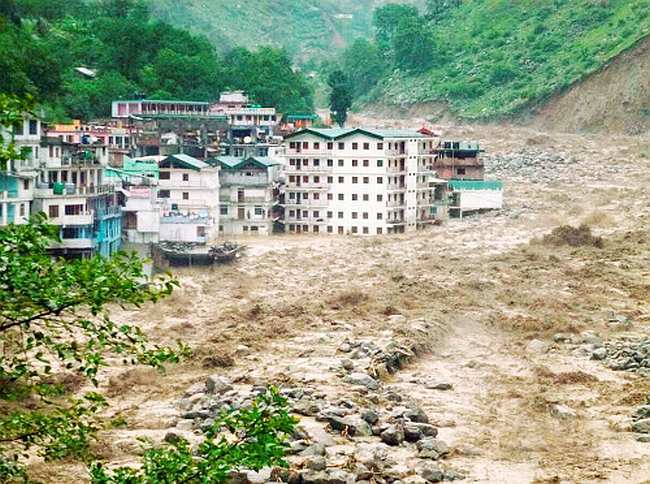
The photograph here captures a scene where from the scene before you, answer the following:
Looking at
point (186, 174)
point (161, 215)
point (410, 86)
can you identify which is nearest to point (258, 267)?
point (161, 215)

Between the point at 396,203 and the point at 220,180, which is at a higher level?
the point at 220,180

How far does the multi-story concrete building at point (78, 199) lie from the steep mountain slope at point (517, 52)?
63053 mm

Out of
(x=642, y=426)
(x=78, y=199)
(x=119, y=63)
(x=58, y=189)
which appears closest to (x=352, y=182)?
(x=78, y=199)

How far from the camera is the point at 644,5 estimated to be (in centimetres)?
11525

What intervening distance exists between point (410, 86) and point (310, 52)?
53002 millimetres

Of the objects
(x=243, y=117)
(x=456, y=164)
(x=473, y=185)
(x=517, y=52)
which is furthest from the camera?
(x=517, y=52)

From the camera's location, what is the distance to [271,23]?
173375mm

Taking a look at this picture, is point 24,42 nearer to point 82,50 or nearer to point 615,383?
Answer: point 82,50

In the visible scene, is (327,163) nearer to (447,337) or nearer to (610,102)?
(447,337)

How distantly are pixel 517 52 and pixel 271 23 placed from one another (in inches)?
2439

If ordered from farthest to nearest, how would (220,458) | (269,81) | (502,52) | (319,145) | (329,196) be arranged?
(502,52) → (269,81) → (319,145) → (329,196) → (220,458)

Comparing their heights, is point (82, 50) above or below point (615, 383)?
above

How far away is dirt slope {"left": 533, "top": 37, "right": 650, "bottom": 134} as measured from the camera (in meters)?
98.1

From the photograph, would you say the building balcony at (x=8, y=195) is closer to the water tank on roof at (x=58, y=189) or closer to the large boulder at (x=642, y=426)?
the water tank on roof at (x=58, y=189)
